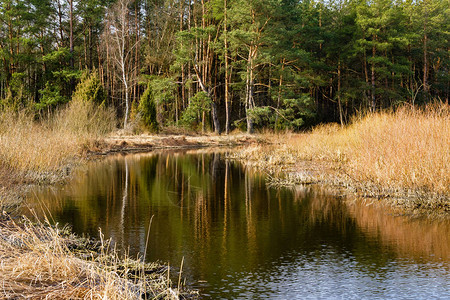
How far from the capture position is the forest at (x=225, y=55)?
32.9 m

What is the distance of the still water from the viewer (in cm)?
571

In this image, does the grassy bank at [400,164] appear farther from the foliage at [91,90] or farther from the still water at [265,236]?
the foliage at [91,90]

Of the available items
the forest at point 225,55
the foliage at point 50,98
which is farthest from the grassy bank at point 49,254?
the foliage at point 50,98

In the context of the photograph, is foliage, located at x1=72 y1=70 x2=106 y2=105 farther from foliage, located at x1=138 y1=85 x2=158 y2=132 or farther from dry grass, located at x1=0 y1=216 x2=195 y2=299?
dry grass, located at x1=0 y1=216 x2=195 y2=299

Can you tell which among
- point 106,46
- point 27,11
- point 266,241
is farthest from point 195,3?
point 266,241

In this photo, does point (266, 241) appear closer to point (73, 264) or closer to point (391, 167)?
point (73, 264)

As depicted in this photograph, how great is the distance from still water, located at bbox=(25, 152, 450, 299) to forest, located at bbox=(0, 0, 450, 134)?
19725mm

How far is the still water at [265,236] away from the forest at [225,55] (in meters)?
19.7

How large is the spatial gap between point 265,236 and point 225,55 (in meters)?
27.5

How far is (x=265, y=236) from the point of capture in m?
8.07

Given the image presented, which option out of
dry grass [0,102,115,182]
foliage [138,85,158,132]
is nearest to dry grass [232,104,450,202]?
dry grass [0,102,115,182]

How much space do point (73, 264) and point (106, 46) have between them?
3940 cm

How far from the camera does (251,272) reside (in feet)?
20.2

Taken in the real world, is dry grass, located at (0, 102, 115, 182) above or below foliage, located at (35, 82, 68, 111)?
below
